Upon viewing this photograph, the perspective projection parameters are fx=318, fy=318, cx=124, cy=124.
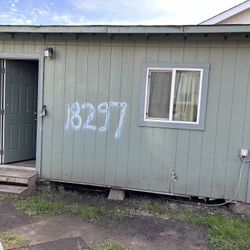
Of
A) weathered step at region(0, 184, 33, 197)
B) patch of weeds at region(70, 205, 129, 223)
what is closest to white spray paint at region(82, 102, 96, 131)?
patch of weeds at region(70, 205, 129, 223)

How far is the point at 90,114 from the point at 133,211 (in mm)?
1765

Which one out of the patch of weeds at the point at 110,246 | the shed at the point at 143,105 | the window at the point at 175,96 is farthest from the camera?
the window at the point at 175,96

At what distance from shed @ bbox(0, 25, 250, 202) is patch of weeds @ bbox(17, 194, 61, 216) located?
0.62 m

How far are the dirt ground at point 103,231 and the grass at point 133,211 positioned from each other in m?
0.14

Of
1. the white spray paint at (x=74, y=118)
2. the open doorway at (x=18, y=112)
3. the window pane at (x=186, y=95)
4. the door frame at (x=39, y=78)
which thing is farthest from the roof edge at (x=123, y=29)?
the white spray paint at (x=74, y=118)

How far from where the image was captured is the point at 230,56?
4883mm

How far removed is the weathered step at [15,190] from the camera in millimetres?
5321

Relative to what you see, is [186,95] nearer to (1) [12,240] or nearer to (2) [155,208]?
(2) [155,208]

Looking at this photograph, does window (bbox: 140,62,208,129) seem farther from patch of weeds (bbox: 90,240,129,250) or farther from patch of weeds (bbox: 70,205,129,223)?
patch of weeds (bbox: 90,240,129,250)

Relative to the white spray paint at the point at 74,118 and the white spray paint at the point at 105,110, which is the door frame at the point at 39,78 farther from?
the white spray paint at the point at 105,110

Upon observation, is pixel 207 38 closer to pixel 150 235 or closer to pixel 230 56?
pixel 230 56

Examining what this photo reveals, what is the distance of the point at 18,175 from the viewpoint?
5.58m

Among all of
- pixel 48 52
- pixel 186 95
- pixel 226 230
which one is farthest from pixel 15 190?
pixel 226 230

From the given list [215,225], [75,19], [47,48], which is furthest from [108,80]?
[75,19]
